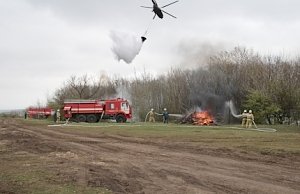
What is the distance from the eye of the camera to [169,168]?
1602 centimetres

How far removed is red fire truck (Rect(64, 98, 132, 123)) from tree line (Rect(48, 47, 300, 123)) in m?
9.62

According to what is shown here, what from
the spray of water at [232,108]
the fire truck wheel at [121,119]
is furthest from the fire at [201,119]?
the fire truck wheel at [121,119]

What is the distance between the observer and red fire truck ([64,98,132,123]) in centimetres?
5522

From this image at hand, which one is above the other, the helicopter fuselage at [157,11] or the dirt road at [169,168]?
the helicopter fuselage at [157,11]

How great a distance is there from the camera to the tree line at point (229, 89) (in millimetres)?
50656

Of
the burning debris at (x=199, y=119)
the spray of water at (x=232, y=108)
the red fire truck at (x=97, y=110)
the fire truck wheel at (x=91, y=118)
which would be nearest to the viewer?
the burning debris at (x=199, y=119)

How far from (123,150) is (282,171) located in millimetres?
9105

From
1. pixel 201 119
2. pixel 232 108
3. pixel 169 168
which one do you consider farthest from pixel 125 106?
pixel 169 168

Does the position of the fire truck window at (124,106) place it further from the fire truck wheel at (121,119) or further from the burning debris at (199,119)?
the burning debris at (199,119)

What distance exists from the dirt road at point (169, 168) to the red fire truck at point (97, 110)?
30.3m

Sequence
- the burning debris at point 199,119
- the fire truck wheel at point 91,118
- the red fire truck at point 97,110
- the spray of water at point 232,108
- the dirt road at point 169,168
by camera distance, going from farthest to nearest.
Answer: the fire truck wheel at point 91,118 < the red fire truck at point 97,110 < the spray of water at point 232,108 < the burning debris at point 199,119 < the dirt road at point 169,168

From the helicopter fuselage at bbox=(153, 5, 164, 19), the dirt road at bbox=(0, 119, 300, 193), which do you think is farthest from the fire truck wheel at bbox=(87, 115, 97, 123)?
the helicopter fuselage at bbox=(153, 5, 164, 19)

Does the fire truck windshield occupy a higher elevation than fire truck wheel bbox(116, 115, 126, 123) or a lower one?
higher

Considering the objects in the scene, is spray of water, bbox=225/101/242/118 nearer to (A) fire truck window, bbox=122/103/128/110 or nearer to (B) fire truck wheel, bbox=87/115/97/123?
(A) fire truck window, bbox=122/103/128/110
